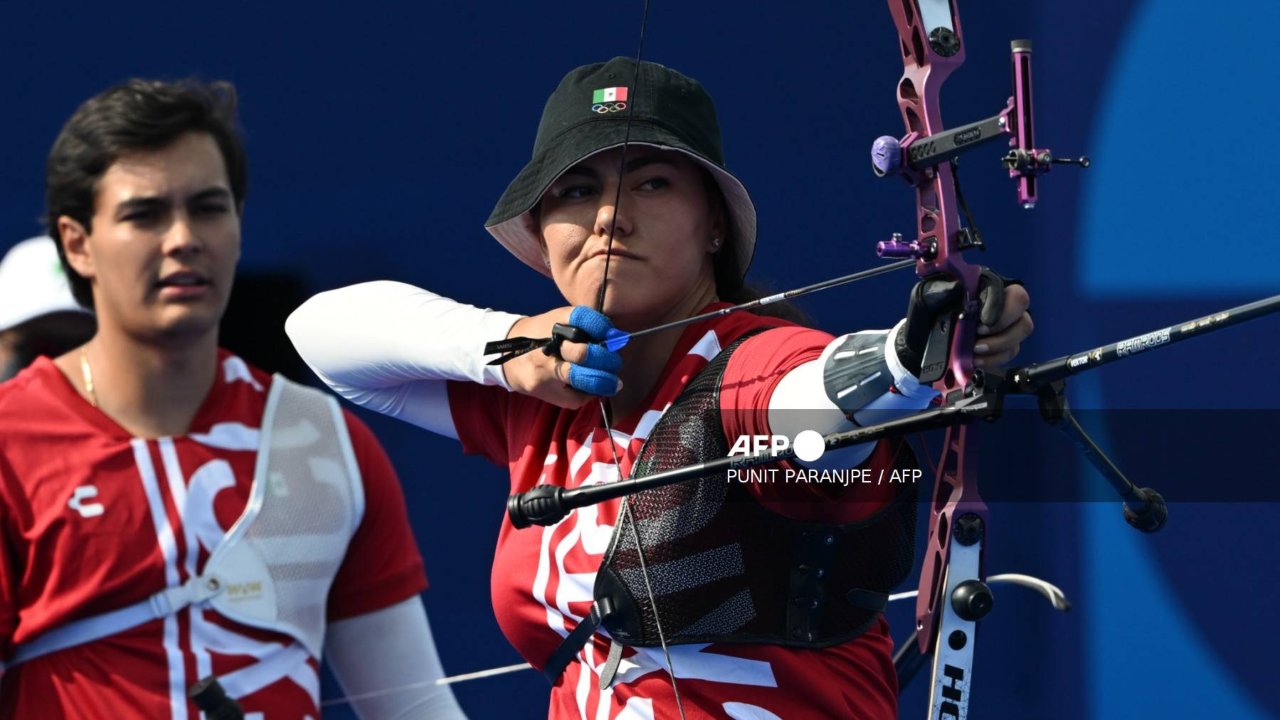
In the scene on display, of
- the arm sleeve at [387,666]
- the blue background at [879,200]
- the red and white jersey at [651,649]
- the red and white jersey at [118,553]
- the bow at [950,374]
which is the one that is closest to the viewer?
the bow at [950,374]

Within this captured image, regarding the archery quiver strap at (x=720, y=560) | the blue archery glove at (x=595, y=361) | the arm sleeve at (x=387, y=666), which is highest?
the blue archery glove at (x=595, y=361)

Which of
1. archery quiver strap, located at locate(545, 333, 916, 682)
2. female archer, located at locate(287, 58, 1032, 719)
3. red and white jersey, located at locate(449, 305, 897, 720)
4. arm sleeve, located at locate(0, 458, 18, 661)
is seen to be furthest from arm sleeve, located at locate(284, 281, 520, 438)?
arm sleeve, located at locate(0, 458, 18, 661)

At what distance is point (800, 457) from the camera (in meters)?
1.58

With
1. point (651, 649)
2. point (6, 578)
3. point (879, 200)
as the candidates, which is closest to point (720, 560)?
point (651, 649)

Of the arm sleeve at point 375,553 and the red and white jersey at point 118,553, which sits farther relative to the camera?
the arm sleeve at point 375,553

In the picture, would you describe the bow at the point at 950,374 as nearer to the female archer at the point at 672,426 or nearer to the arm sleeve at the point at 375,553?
the female archer at the point at 672,426

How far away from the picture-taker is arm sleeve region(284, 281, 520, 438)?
2062mm

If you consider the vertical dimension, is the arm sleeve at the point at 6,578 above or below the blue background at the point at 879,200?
below

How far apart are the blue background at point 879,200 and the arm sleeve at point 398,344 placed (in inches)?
24.9

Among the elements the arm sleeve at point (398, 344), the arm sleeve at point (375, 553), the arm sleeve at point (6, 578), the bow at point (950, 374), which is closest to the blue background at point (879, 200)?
the arm sleeve at point (398, 344)

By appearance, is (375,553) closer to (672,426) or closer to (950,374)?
(672,426)

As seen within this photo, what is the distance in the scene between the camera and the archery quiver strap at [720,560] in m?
1.79

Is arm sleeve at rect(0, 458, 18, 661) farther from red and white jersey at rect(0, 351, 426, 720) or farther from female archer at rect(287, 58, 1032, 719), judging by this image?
female archer at rect(287, 58, 1032, 719)

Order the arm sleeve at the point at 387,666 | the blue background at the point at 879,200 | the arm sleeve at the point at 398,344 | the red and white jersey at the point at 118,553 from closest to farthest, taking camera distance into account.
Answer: the red and white jersey at the point at 118,553, the arm sleeve at the point at 387,666, the arm sleeve at the point at 398,344, the blue background at the point at 879,200
